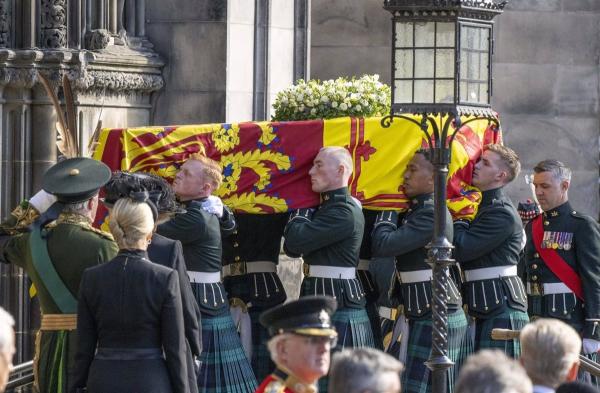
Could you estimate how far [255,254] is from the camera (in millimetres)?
11977

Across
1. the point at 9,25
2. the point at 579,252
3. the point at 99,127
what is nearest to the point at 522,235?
the point at 579,252

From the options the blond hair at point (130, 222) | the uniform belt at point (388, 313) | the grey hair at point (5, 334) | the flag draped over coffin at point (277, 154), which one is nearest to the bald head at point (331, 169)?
the flag draped over coffin at point (277, 154)

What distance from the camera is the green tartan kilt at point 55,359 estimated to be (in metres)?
9.60

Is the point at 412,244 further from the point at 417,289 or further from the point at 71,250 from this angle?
the point at 71,250

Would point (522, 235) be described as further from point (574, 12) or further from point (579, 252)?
point (574, 12)

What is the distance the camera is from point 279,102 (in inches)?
481

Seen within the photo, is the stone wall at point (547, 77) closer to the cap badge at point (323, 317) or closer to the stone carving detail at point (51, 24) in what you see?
the stone carving detail at point (51, 24)

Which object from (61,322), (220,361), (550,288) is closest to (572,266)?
(550,288)

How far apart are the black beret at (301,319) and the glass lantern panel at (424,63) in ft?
10.9

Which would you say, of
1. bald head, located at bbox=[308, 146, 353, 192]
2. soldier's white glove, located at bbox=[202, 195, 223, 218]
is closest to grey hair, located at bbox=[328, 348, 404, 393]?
soldier's white glove, located at bbox=[202, 195, 223, 218]

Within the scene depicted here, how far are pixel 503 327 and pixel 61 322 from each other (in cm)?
315

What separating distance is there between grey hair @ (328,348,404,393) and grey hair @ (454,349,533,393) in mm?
254

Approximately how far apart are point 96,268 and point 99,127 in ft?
10.6

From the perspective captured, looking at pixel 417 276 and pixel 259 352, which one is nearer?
pixel 417 276
